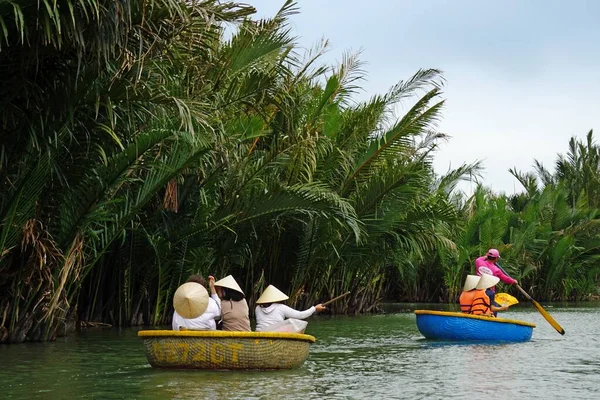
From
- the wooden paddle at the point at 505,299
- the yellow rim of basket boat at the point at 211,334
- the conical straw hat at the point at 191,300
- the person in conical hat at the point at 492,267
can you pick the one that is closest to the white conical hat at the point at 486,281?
the person in conical hat at the point at 492,267

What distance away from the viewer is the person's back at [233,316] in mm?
11867

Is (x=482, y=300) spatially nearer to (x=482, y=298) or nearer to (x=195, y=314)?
(x=482, y=298)

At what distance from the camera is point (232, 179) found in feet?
58.7

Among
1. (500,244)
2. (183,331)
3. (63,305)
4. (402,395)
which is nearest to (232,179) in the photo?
(63,305)

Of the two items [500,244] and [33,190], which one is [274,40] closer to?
[33,190]

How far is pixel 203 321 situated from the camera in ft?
38.3

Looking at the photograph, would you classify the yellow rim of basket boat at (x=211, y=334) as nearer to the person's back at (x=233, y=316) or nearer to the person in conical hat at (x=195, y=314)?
the person in conical hat at (x=195, y=314)

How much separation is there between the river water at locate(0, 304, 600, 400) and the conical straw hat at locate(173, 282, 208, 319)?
71cm

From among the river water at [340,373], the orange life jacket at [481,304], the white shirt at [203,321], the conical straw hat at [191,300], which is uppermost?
the orange life jacket at [481,304]

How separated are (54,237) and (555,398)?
757cm

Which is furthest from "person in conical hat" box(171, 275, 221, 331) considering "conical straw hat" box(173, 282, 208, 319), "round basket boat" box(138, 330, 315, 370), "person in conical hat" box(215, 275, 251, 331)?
"round basket boat" box(138, 330, 315, 370)

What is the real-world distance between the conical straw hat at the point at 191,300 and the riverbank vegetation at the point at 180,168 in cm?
203

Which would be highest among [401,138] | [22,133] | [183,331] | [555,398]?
[401,138]

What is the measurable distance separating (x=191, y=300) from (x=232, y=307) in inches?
26.4
